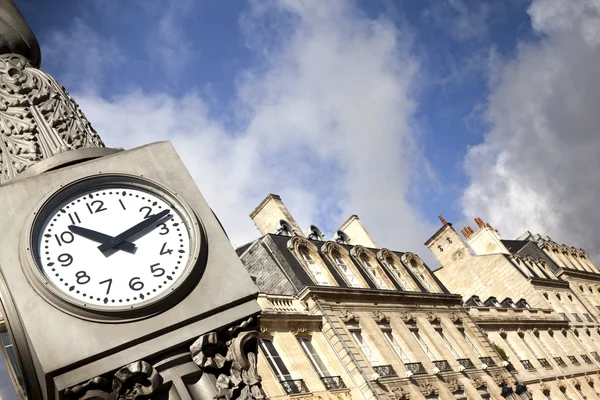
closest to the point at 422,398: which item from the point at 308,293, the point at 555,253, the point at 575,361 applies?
the point at 308,293

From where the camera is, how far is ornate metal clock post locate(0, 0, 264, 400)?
2.79 meters

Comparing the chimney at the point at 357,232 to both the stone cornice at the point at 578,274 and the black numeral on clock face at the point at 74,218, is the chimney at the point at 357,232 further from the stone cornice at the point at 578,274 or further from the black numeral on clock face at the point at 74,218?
the black numeral on clock face at the point at 74,218

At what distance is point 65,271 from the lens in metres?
3.06

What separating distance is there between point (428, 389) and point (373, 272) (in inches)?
247

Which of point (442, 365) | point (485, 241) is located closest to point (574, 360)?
point (485, 241)

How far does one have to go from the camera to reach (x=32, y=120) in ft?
11.8

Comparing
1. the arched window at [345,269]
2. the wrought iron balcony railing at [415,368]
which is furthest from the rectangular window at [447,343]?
the arched window at [345,269]

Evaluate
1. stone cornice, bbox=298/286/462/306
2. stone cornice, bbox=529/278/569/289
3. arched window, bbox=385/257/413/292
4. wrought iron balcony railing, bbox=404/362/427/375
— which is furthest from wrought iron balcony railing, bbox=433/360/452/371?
stone cornice, bbox=529/278/569/289

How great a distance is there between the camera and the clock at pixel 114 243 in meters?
3.01

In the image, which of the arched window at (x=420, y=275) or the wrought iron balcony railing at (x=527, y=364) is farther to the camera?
the wrought iron balcony railing at (x=527, y=364)

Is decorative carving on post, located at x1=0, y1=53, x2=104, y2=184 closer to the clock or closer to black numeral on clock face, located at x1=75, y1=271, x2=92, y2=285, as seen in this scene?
the clock

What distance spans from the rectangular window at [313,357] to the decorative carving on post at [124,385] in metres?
21.2

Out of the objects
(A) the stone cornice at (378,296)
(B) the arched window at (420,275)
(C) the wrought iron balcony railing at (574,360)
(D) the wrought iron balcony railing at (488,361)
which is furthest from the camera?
(C) the wrought iron balcony railing at (574,360)

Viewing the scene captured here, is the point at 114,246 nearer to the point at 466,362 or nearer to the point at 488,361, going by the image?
the point at 466,362
